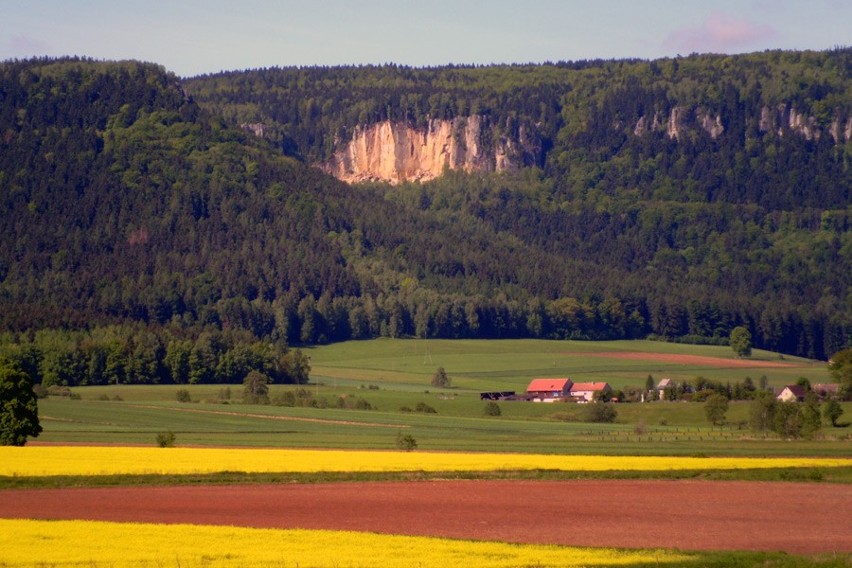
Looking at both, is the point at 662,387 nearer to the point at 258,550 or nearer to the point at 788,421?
the point at 788,421

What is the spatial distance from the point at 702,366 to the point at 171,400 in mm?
56117

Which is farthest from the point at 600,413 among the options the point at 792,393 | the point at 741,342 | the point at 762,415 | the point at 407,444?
the point at 741,342

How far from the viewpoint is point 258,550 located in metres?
43.0

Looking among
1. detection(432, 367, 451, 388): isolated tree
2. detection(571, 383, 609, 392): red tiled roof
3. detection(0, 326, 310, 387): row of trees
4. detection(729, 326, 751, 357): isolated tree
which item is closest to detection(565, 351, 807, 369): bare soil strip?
detection(729, 326, 751, 357): isolated tree

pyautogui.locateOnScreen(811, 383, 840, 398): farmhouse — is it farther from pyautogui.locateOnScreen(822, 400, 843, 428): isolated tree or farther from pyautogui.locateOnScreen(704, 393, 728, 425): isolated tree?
pyautogui.locateOnScreen(822, 400, 843, 428): isolated tree

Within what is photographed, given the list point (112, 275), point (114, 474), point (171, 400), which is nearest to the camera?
point (114, 474)

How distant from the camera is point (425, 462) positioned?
218ft

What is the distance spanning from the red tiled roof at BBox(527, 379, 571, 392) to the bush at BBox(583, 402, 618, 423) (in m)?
20.0

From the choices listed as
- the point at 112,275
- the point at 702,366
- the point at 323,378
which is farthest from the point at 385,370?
the point at 112,275

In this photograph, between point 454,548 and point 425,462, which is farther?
point 425,462

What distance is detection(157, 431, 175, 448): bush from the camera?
78.2 m

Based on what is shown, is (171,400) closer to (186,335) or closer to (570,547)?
(186,335)

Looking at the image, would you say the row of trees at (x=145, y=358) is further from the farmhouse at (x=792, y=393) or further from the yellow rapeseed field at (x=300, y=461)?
the yellow rapeseed field at (x=300, y=461)

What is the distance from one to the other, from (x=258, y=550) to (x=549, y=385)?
300 feet
